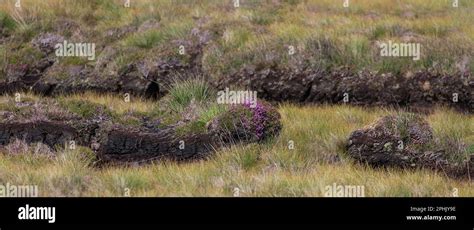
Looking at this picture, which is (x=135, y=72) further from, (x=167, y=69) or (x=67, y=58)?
(x=67, y=58)

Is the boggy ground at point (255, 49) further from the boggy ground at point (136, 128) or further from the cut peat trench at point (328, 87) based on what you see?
the boggy ground at point (136, 128)

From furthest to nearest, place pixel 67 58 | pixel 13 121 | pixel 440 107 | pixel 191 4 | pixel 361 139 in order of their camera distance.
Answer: pixel 191 4
pixel 67 58
pixel 440 107
pixel 13 121
pixel 361 139

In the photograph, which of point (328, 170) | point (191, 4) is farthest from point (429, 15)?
point (328, 170)

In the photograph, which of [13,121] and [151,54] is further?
[151,54]

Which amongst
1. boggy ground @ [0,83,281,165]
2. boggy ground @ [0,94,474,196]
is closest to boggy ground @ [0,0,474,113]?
boggy ground @ [0,94,474,196]

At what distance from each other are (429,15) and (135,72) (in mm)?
6994

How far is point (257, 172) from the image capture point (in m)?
9.54

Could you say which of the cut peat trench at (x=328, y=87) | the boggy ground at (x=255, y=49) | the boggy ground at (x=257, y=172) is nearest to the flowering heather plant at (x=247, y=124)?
the boggy ground at (x=257, y=172)

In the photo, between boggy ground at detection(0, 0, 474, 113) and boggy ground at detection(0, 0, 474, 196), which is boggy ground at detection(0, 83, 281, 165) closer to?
boggy ground at detection(0, 0, 474, 196)

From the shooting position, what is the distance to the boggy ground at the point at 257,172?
27.6 ft

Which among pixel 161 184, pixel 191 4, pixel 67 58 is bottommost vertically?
pixel 161 184

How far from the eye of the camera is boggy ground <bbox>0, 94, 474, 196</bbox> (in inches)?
331

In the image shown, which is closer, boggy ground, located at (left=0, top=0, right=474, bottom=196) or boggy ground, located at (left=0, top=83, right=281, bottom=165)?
boggy ground, located at (left=0, top=0, right=474, bottom=196)

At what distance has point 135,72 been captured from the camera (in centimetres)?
1519
